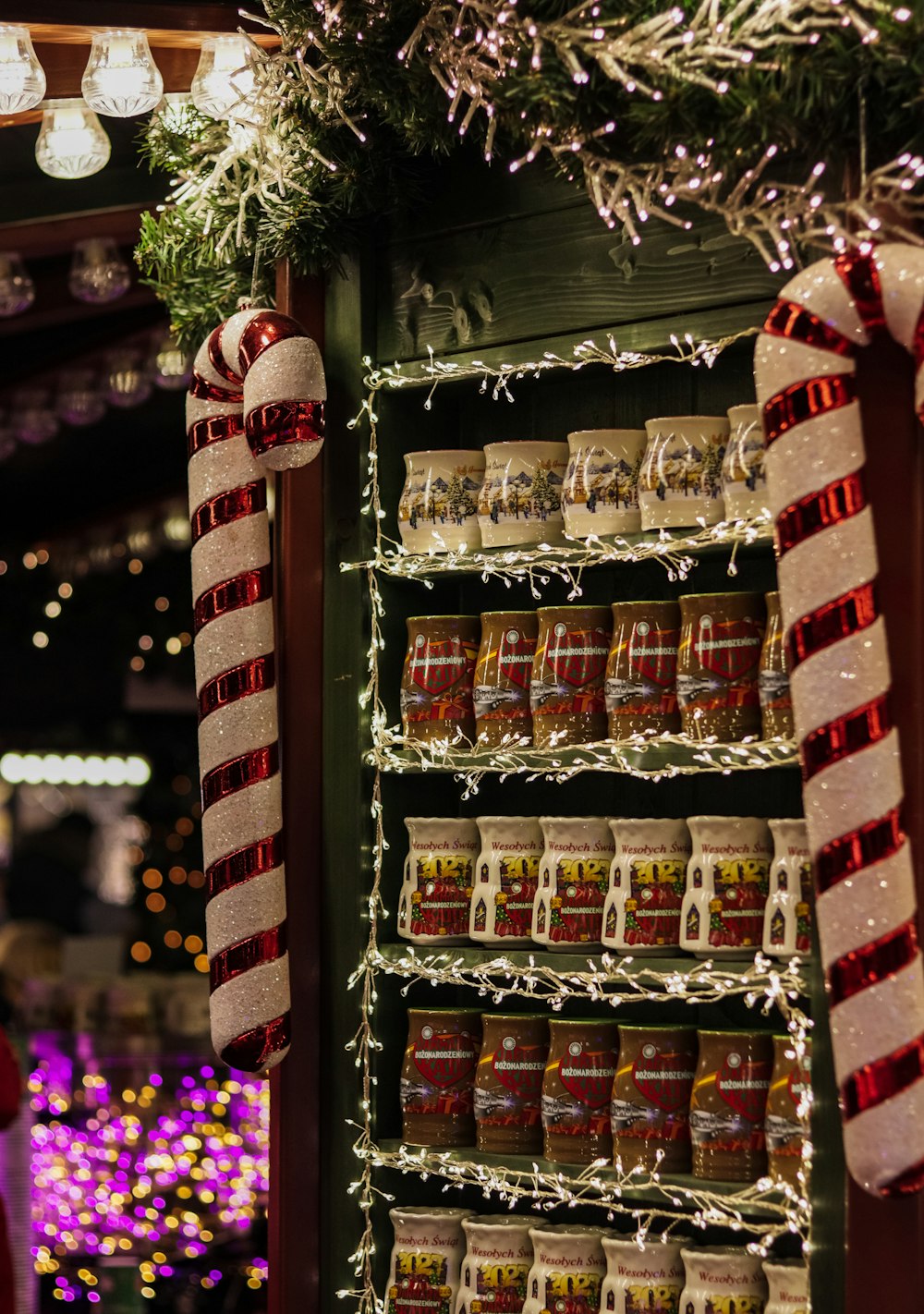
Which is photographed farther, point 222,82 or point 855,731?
point 222,82

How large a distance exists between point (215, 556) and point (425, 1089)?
928mm

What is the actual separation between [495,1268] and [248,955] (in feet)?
2.04

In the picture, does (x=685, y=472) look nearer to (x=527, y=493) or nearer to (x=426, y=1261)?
→ (x=527, y=493)

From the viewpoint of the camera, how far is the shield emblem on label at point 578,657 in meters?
2.98

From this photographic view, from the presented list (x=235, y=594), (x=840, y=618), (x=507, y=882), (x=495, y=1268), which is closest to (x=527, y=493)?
(x=235, y=594)

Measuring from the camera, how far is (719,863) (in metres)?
2.80

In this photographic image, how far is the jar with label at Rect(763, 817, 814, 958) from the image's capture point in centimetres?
269

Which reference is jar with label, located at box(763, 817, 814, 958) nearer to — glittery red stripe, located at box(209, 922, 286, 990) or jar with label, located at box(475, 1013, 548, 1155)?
jar with label, located at box(475, 1013, 548, 1155)

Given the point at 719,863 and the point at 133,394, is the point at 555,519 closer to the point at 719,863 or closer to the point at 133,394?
the point at 719,863

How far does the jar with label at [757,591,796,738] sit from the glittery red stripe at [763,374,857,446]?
1.11 ft

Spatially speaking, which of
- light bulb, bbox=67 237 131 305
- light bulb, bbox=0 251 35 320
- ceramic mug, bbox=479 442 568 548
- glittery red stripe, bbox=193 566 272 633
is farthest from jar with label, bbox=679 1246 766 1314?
light bulb, bbox=0 251 35 320

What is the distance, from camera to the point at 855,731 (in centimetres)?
245

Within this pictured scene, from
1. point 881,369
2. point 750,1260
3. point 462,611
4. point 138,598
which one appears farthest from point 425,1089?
point 138,598

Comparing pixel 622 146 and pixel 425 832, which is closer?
pixel 622 146
